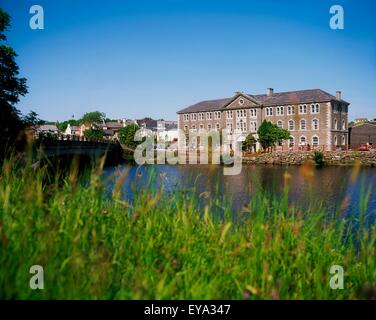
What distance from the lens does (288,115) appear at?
62.6 meters

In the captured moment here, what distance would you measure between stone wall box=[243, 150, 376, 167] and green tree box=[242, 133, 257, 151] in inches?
257

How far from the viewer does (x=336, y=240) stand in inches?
199

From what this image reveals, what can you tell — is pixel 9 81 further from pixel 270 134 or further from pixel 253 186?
pixel 270 134

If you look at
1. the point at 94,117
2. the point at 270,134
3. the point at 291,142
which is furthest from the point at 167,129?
the point at 270,134

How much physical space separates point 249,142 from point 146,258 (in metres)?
60.4

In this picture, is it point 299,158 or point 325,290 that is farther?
point 299,158

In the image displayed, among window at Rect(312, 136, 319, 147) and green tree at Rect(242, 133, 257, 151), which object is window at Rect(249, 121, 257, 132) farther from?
window at Rect(312, 136, 319, 147)

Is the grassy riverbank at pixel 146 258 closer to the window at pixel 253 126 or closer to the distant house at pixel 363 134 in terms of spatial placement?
the window at pixel 253 126

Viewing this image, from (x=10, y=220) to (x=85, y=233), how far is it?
85cm

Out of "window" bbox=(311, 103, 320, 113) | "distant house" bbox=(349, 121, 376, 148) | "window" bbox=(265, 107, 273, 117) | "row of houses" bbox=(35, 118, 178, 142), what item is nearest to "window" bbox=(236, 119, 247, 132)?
"window" bbox=(265, 107, 273, 117)

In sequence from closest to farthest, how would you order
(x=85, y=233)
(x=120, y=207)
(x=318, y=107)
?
1. (x=85, y=233)
2. (x=120, y=207)
3. (x=318, y=107)
